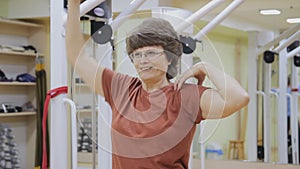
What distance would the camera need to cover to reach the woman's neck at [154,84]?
1340 mm

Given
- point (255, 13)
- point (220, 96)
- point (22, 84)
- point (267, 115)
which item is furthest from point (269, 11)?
point (22, 84)

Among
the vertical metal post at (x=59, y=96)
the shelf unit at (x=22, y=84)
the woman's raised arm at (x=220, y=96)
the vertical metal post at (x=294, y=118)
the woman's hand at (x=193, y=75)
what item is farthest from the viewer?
the shelf unit at (x=22, y=84)

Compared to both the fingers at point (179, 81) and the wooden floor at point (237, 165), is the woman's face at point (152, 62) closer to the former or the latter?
the fingers at point (179, 81)

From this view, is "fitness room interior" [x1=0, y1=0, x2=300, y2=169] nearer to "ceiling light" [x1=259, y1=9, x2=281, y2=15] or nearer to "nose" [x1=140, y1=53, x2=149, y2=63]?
"ceiling light" [x1=259, y1=9, x2=281, y2=15]

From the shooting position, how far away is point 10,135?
16.3 ft

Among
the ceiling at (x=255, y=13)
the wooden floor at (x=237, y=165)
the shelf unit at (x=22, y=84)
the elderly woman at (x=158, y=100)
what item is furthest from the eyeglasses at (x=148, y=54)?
the shelf unit at (x=22, y=84)

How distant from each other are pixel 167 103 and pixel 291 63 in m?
2.16

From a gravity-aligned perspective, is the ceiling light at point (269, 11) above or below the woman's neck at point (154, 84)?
above

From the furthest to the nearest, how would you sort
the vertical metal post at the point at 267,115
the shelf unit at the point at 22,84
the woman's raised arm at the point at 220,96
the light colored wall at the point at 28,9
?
1. the shelf unit at the point at 22,84
2. the light colored wall at the point at 28,9
3. the vertical metal post at the point at 267,115
4. the woman's raised arm at the point at 220,96

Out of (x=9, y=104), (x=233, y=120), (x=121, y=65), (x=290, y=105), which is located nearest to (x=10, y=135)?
(x=9, y=104)

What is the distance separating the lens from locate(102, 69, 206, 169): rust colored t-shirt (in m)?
1.27

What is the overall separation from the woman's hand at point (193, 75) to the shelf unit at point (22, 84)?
3.88m

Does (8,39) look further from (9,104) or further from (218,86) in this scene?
(218,86)

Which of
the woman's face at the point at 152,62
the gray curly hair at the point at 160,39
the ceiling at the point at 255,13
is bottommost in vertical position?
the woman's face at the point at 152,62
